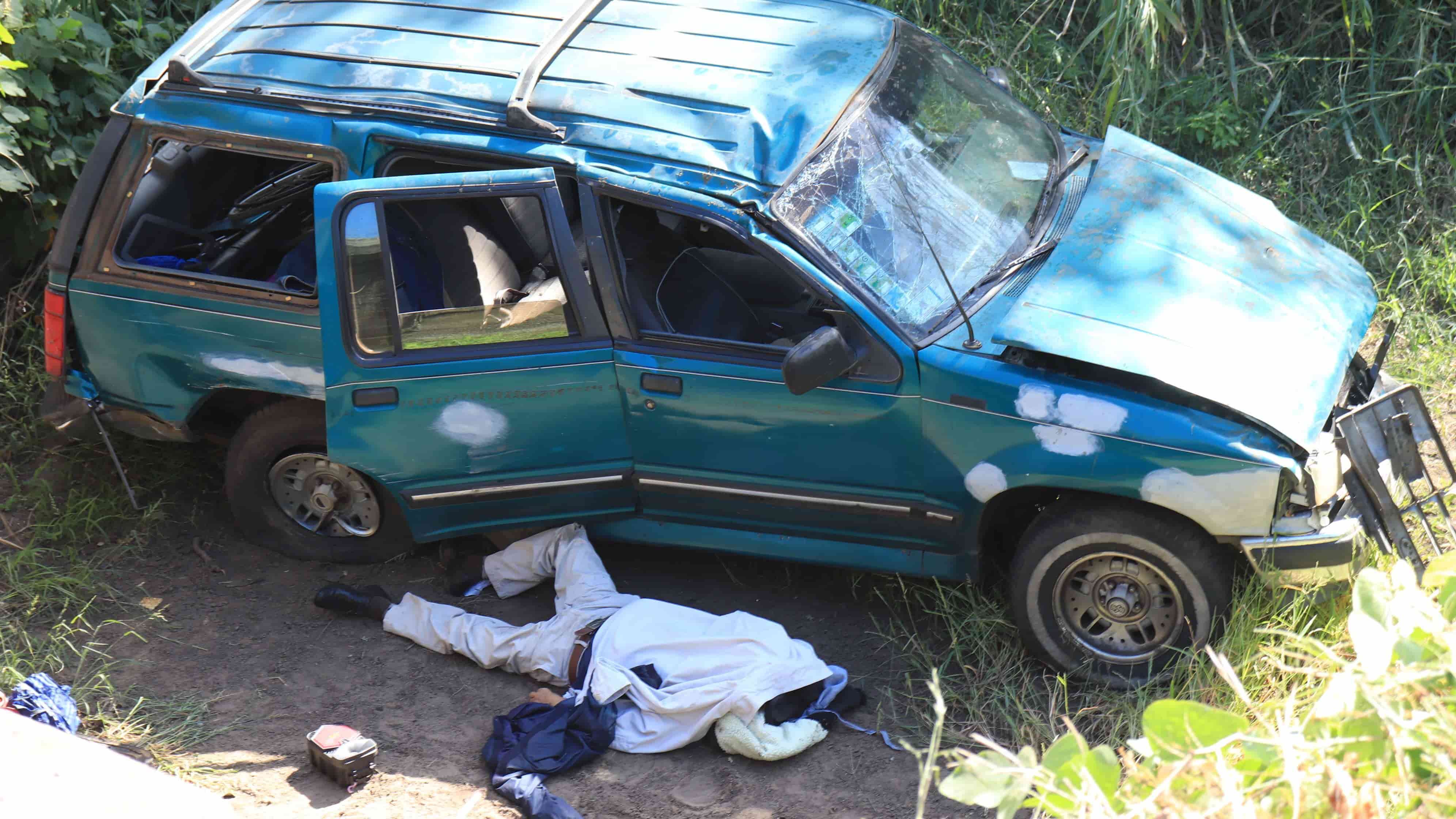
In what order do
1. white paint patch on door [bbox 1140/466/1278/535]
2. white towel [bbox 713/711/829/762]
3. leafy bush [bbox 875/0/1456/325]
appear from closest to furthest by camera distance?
white paint patch on door [bbox 1140/466/1278/535] → white towel [bbox 713/711/829/762] → leafy bush [bbox 875/0/1456/325]

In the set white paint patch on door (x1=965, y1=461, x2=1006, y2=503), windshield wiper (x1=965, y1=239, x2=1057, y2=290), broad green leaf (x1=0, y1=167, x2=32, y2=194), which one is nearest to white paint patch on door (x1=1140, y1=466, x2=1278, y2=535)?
white paint patch on door (x1=965, y1=461, x2=1006, y2=503)

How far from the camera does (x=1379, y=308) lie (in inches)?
211

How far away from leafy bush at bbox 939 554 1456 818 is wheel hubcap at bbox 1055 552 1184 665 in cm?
197

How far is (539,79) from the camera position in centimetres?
387

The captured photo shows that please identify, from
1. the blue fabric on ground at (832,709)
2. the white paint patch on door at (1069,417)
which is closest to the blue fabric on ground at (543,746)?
the blue fabric on ground at (832,709)

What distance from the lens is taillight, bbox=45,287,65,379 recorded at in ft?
14.0

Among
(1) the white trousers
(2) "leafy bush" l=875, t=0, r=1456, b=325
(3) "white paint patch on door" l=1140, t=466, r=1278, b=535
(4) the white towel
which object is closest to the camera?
(3) "white paint patch on door" l=1140, t=466, r=1278, b=535

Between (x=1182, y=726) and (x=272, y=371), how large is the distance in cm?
349

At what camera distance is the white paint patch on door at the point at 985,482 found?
11.7 ft

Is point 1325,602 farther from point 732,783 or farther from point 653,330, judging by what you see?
point 653,330

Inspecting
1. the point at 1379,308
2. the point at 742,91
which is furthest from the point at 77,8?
the point at 1379,308

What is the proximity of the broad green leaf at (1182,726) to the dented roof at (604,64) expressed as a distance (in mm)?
2384

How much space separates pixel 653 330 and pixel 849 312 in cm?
67

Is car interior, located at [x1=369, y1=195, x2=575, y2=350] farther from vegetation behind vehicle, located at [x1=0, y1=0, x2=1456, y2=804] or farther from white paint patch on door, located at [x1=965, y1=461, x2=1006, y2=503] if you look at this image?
vegetation behind vehicle, located at [x1=0, y1=0, x2=1456, y2=804]
